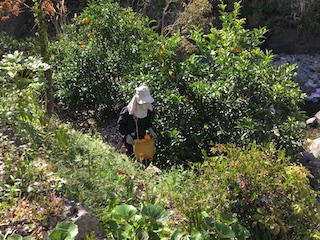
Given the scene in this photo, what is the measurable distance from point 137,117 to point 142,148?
0.35 m

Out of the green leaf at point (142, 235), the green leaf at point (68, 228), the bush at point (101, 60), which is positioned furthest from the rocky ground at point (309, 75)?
the green leaf at point (68, 228)

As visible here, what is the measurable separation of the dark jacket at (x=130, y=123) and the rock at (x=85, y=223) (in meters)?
2.04

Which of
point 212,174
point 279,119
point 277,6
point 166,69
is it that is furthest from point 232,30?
point 277,6

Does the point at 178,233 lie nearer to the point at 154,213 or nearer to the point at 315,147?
the point at 154,213

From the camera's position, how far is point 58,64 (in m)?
6.09

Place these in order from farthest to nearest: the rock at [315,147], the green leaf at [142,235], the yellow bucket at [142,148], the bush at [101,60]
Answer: the rock at [315,147]
the bush at [101,60]
the yellow bucket at [142,148]
the green leaf at [142,235]

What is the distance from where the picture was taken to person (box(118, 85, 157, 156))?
4238 mm

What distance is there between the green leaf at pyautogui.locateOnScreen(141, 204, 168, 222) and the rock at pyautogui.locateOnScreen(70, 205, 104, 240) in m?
0.29

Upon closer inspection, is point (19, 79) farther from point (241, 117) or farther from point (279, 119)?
point (279, 119)

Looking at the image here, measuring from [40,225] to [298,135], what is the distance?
3243 mm

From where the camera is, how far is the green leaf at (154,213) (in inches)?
95.0

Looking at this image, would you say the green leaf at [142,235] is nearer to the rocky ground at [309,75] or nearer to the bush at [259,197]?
the bush at [259,197]

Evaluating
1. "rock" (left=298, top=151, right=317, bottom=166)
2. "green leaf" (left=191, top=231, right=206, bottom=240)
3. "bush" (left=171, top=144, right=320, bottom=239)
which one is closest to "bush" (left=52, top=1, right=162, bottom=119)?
"rock" (left=298, top=151, right=317, bottom=166)

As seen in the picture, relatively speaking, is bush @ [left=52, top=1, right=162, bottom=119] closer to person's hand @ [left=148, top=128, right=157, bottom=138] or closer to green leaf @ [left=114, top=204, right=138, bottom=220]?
person's hand @ [left=148, top=128, right=157, bottom=138]
